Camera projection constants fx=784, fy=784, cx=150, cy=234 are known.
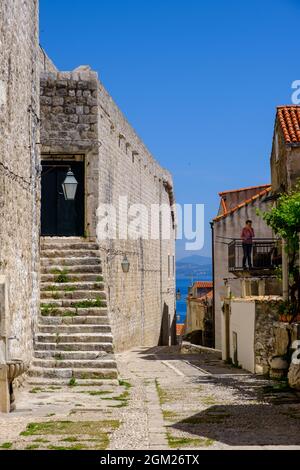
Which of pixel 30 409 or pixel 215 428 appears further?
pixel 30 409

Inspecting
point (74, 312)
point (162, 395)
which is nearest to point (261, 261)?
point (74, 312)

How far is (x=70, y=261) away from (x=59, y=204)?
307cm

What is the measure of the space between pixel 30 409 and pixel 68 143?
894cm

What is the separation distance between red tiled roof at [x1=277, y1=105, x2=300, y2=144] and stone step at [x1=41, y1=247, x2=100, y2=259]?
6.80m

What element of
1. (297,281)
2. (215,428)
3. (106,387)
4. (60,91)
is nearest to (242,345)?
(297,281)

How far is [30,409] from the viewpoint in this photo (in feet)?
36.7

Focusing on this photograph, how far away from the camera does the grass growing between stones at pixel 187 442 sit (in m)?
8.33

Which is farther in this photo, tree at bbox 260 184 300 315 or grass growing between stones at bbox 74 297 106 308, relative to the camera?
grass growing between stones at bbox 74 297 106 308

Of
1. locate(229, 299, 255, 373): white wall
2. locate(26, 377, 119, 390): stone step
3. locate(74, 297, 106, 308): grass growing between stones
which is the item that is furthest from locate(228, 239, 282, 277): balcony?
locate(26, 377, 119, 390): stone step

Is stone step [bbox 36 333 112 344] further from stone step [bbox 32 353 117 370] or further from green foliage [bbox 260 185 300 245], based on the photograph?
green foliage [bbox 260 185 300 245]

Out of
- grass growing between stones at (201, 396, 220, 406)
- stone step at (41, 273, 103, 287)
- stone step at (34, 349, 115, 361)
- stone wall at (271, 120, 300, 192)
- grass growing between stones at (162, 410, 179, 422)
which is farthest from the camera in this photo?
stone wall at (271, 120, 300, 192)

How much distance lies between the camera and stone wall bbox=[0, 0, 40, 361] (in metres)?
12.4

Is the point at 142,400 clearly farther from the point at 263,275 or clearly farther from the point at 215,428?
the point at 263,275

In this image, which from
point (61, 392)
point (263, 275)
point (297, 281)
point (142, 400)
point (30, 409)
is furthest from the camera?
point (263, 275)
